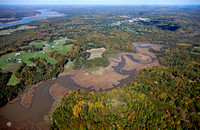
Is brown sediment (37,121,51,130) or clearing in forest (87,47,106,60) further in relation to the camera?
clearing in forest (87,47,106,60)

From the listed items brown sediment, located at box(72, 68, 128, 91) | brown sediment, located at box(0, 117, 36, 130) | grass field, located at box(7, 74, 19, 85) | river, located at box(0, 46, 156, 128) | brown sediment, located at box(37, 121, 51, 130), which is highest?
grass field, located at box(7, 74, 19, 85)

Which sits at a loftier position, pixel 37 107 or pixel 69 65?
pixel 69 65

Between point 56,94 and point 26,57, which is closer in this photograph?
point 56,94

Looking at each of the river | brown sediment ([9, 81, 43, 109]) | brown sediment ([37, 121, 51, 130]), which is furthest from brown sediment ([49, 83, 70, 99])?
brown sediment ([37, 121, 51, 130])

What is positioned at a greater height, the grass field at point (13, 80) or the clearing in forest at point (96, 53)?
the clearing in forest at point (96, 53)

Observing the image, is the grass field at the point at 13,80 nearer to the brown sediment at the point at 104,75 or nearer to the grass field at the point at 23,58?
the grass field at the point at 23,58

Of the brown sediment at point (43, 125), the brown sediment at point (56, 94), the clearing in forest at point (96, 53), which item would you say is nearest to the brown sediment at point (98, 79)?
the brown sediment at point (56, 94)

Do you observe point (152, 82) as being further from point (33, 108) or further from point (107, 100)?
point (33, 108)

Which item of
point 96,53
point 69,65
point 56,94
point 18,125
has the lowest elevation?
point 18,125

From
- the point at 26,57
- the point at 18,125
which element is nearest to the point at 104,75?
the point at 18,125

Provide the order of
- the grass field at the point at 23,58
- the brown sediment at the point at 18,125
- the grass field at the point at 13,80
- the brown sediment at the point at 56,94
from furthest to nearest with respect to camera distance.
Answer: the grass field at the point at 23,58 < the grass field at the point at 13,80 < the brown sediment at the point at 56,94 < the brown sediment at the point at 18,125

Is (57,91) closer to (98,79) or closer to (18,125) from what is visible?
(18,125)

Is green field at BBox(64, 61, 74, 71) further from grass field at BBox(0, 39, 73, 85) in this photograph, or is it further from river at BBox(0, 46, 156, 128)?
river at BBox(0, 46, 156, 128)
